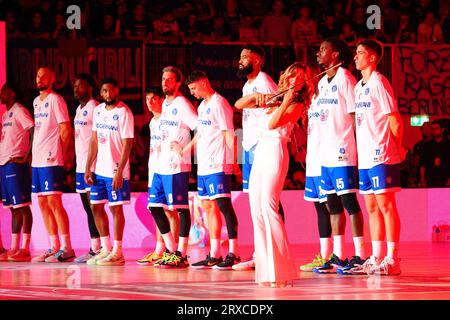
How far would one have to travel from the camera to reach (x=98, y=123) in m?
11.1

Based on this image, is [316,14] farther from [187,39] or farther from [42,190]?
[42,190]

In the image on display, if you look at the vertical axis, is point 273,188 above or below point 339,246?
above

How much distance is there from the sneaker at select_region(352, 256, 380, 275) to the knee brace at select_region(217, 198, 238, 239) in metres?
1.47

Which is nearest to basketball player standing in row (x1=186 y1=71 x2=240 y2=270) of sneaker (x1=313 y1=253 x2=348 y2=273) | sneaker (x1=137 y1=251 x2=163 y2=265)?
sneaker (x1=137 y1=251 x2=163 y2=265)

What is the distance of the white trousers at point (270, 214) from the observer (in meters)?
7.86

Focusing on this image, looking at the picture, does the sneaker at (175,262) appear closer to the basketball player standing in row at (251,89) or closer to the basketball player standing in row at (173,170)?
the basketball player standing in row at (173,170)

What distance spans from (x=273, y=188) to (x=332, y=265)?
1.81m

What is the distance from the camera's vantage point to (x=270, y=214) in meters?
7.88

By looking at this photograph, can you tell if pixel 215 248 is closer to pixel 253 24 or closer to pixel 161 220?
pixel 161 220

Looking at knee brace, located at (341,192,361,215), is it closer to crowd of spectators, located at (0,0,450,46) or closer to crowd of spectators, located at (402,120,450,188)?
crowd of spectators, located at (402,120,450,188)

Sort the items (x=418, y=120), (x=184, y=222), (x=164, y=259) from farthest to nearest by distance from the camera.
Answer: (x=418, y=120), (x=184, y=222), (x=164, y=259)

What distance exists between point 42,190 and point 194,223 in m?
2.90

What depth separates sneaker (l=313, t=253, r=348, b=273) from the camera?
937 cm

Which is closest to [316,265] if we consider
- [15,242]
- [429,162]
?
[15,242]
